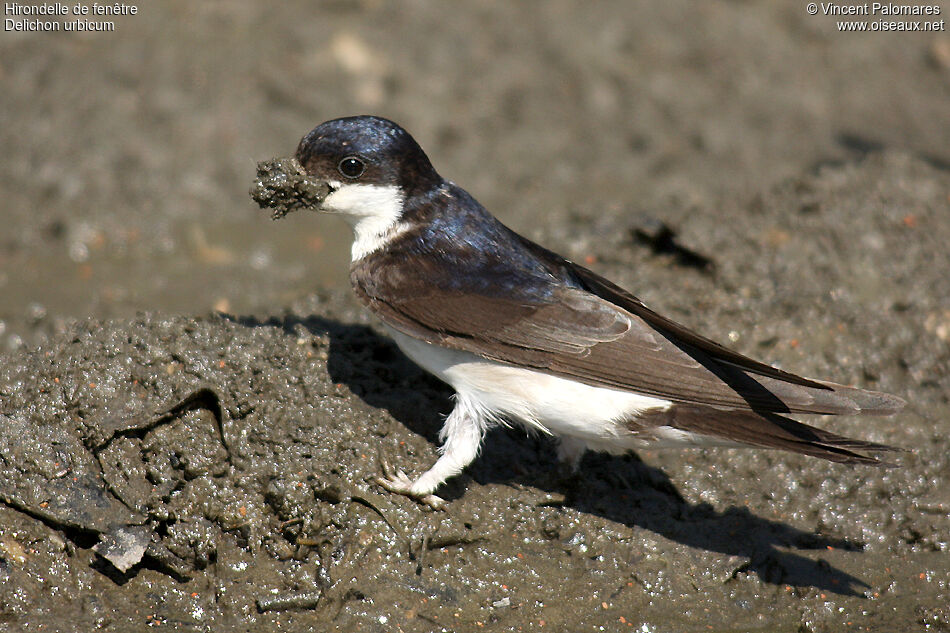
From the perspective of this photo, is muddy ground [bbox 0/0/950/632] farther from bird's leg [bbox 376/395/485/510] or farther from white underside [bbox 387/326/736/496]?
white underside [bbox 387/326/736/496]

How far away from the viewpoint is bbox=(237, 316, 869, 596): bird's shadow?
4.14 m

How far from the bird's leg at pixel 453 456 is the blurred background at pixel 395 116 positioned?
86.9 inches

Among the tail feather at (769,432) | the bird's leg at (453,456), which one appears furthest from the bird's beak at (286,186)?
the tail feather at (769,432)

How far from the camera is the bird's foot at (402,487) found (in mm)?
3971

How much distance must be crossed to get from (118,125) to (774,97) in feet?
16.3

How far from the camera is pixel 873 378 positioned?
5.07 metres

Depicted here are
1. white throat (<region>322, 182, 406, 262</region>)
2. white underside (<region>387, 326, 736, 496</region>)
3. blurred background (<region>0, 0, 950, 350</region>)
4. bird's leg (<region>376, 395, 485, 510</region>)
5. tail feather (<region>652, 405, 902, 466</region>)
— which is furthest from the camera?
blurred background (<region>0, 0, 950, 350</region>)

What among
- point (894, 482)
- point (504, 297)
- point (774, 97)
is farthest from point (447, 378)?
point (774, 97)

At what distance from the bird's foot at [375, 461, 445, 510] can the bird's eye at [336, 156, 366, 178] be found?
119 centimetres

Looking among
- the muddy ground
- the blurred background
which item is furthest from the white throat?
the blurred background

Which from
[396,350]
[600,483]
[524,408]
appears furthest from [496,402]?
[396,350]

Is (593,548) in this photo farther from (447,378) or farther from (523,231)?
(523,231)

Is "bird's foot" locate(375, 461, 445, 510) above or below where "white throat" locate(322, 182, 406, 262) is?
below

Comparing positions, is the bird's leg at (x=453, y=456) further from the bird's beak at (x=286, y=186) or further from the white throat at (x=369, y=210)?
the bird's beak at (x=286, y=186)
